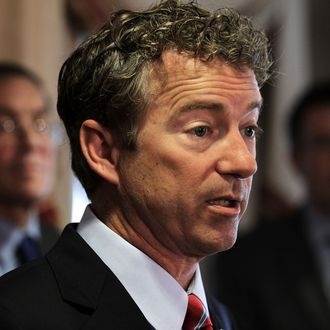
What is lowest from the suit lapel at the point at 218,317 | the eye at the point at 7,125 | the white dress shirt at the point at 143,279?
the suit lapel at the point at 218,317

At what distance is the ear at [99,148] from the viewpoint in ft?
6.84

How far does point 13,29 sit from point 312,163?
1.51m

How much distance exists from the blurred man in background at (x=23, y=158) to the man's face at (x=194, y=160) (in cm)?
150

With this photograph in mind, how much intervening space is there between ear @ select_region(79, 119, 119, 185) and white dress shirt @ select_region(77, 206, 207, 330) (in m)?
0.12

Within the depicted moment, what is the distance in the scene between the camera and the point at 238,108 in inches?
80.0

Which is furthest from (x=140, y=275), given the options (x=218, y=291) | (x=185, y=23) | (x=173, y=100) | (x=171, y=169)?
(x=218, y=291)

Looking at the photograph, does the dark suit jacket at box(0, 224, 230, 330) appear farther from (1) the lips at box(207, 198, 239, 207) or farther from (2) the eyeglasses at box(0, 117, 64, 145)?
(2) the eyeglasses at box(0, 117, 64, 145)

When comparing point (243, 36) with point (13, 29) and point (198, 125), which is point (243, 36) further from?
point (13, 29)

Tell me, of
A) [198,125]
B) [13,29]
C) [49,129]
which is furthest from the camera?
[13,29]

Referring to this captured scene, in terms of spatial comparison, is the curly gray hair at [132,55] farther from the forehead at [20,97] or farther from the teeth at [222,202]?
the forehead at [20,97]

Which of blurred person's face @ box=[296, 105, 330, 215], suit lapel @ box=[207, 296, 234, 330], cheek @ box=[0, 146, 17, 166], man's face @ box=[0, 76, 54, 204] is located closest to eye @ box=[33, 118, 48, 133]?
man's face @ box=[0, 76, 54, 204]

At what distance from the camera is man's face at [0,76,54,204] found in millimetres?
3605

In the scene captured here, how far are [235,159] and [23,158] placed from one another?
175 centimetres

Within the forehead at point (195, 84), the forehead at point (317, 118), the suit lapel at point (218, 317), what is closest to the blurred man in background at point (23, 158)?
the suit lapel at point (218, 317)
